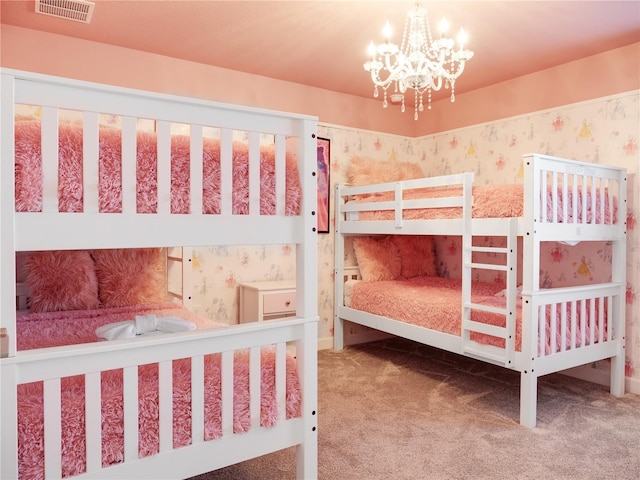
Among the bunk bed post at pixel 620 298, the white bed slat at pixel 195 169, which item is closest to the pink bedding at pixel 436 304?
the bunk bed post at pixel 620 298

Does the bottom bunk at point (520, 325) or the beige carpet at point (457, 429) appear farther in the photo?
the bottom bunk at point (520, 325)

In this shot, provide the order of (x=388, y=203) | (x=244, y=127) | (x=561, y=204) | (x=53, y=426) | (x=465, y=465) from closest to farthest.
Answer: (x=53, y=426)
(x=244, y=127)
(x=465, y=465)
(x=561, y=204)
(x=388, y=203)

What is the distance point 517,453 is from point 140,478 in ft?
5.38

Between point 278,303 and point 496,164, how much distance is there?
214 cm

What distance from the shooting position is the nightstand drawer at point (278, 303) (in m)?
3.31

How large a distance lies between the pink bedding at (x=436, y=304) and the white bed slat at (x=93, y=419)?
204 centimetres

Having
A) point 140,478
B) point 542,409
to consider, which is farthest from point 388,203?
point 140,478

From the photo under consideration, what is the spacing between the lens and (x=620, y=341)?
9.50 ft

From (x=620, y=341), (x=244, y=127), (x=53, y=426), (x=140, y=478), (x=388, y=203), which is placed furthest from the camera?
(x=388, y=203)

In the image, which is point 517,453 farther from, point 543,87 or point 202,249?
point 543,87

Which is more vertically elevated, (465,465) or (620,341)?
(620,341)

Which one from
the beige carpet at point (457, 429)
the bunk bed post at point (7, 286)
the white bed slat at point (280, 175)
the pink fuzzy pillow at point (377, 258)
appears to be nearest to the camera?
the bunk bed post at point (7, 286)

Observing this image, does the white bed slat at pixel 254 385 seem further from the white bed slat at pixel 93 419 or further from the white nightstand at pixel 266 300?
the white nightstand at pixel 266 300

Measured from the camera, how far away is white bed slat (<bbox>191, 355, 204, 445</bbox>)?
144 centimetres
